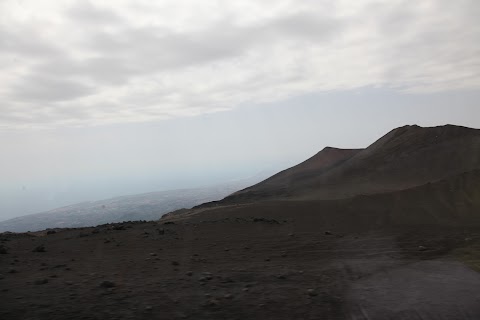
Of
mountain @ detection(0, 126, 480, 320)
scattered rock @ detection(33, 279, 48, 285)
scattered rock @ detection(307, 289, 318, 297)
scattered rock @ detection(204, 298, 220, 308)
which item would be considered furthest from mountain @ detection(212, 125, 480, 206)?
scattered rock @ detection(33, 279, 48, 285)

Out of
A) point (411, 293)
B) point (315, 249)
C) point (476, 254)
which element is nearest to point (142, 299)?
point (411, 293)

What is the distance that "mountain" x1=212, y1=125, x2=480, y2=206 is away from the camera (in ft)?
97.9

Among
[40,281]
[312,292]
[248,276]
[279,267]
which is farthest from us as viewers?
[279,267]

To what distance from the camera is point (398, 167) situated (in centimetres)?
3450

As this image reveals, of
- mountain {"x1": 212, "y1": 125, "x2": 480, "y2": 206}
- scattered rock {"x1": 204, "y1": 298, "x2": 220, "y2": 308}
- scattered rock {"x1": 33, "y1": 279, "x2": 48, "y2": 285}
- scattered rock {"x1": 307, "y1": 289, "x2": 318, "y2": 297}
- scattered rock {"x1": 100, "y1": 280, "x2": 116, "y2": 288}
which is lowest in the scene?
scattered rock {"x1": 307, "y1": 289, "x2": 318, "y2": 297}

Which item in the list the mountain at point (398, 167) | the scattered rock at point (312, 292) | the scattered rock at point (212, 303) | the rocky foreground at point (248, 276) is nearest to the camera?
the rocky foreground at point (248, 276)

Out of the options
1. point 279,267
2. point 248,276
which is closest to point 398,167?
point 279,267

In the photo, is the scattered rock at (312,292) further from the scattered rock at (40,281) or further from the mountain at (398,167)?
the mountain at (398,167)

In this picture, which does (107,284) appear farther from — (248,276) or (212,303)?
(248,276)

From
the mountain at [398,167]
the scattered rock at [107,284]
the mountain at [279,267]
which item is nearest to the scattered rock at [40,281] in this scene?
the mountain at [279,267]

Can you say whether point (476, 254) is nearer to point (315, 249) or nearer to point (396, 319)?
point (315, 249)

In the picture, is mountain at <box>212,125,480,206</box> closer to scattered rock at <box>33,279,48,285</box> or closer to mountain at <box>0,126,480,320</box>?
mountain at <box>0,126,480,320</box>

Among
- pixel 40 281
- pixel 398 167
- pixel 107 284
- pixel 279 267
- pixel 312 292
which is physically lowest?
pixel 312 292

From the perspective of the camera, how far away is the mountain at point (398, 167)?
29.9 metres
